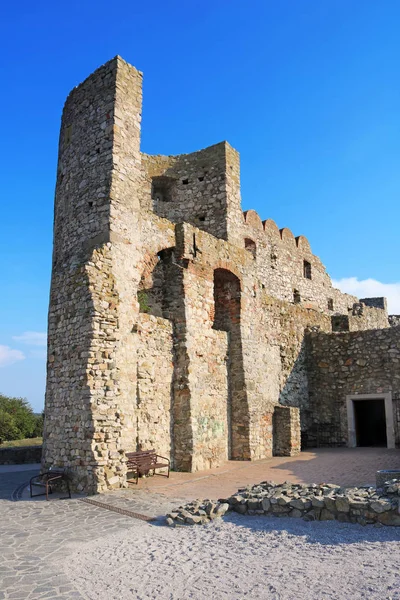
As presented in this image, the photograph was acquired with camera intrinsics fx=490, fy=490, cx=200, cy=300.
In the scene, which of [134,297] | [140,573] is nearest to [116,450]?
[134,297]

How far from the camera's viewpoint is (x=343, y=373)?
17.0 m

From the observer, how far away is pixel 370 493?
6.88 m

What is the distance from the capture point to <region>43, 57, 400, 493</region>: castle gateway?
9922mm

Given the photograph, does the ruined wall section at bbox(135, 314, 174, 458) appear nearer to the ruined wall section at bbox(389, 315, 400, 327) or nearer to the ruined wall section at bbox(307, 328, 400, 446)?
the ruined wall section at bbox(307, 328, 400, 446)

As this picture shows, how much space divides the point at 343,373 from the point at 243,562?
41.2 feet

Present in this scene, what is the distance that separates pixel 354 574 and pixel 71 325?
23.8 ft

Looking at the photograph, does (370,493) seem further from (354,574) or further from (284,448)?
(284,448)

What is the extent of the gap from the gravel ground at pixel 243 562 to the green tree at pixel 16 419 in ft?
83.6

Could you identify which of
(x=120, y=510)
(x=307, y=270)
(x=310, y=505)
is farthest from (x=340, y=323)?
(x=120, y=510)

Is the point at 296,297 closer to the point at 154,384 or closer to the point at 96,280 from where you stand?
the point at 154,384

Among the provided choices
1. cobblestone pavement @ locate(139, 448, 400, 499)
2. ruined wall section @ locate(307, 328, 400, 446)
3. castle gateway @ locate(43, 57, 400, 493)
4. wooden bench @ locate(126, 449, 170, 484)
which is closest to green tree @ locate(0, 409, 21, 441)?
castle gateway @ locate(43, 57, 400, 493)

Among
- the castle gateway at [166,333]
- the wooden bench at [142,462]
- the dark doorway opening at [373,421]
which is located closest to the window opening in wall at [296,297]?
the castle gateway at [166,333]

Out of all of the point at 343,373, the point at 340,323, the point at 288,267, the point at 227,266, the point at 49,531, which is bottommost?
the point at 49,531

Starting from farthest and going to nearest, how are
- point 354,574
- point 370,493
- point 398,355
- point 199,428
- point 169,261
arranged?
1. point 398,355
2. point 169,261
3. point 199,428
4. point 370,493
5. point 354,574
